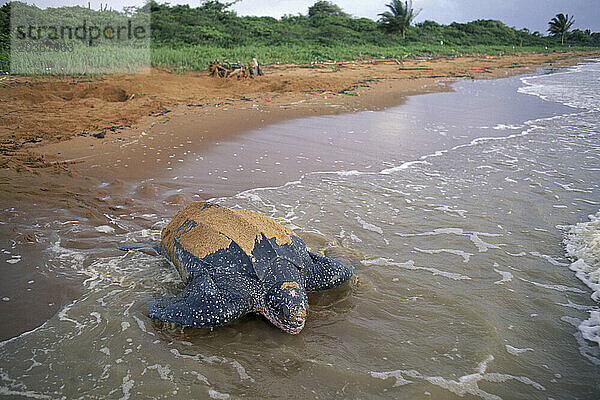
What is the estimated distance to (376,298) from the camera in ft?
9.45

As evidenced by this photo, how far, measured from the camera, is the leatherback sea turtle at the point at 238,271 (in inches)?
97.0

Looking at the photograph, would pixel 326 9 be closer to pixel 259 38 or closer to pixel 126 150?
pixel 259 38

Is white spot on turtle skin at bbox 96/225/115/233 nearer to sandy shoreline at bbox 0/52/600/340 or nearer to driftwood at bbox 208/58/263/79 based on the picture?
sandy shoreline at bbox 0/52/600/340

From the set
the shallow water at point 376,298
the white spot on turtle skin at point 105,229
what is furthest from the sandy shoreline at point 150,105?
the shallow water at point 376,298

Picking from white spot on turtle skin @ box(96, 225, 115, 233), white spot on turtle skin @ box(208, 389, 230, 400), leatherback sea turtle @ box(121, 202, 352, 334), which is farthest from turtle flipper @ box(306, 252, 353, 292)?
white spot on turtle skin @ box(96, 225, 115, 233)

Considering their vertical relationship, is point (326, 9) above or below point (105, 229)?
above

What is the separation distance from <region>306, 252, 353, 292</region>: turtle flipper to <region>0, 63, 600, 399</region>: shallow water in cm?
9

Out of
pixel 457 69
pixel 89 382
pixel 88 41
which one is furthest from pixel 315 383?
pixel 457 69

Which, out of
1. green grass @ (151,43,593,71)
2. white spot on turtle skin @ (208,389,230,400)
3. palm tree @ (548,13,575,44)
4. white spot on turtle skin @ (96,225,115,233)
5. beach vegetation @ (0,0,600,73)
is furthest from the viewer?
palm tree @ (548,13,575,44)

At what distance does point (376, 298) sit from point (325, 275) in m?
0.41

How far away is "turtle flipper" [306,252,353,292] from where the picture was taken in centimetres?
287

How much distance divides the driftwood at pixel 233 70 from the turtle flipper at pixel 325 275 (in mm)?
10414

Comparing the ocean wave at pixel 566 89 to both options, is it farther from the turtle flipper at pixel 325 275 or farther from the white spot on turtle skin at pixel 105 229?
the white spot on turtle skin at pixel 105 229

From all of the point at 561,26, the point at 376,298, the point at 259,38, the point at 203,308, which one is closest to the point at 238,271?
the point at 203,308
